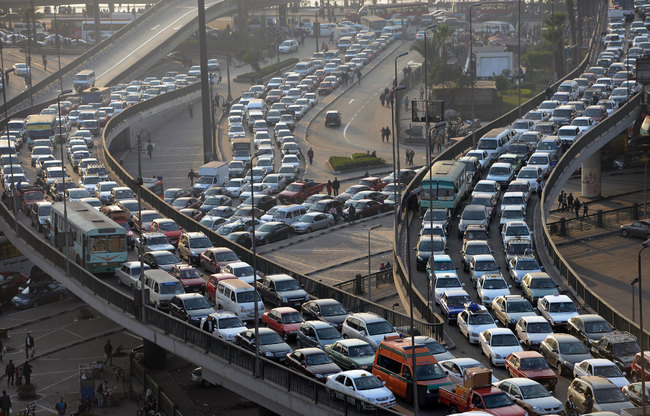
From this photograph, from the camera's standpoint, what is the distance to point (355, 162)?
8781cm

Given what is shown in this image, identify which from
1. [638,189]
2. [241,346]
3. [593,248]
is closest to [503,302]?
[241,346]

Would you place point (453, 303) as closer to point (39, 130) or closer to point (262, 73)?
point (39, 130)

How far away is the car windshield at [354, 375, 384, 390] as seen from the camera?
3469 cm

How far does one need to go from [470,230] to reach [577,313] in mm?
11957

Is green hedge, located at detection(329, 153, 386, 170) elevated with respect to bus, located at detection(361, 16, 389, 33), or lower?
lower

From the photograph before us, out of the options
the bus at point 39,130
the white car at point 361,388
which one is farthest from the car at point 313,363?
the bus at point 39,130

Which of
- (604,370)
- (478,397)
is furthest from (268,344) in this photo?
(604,370)

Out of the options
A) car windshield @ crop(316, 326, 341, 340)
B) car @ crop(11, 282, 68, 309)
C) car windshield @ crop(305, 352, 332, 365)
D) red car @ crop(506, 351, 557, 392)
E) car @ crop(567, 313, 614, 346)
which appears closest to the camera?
red car @ crop(506, 351, 557, 392)

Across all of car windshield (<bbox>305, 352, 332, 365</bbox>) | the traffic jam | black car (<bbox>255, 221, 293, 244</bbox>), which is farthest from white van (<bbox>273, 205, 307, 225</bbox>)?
car windshield (<bbox>305, 352, 332, 365</bbox>)

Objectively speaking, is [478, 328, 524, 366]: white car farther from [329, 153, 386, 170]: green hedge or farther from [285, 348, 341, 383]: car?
[329, 153, 386, 170]: green hedge

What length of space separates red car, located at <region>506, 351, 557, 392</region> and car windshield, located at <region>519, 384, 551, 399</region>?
1784mm

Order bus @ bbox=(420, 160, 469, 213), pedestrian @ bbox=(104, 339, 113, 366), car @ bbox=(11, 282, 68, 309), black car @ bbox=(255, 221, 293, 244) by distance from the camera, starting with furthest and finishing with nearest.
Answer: black car @ bbox=(255, 221, 293, 244)
car @ bbox=(11, 282, 68, 309)
bus @ bbox=(420, 160, 469, 213)
pedestrian @ bbox=(104, 339, 113, 366)

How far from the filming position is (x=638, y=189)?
279 feet

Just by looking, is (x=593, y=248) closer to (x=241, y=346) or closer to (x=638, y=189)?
(x=638, y=189)
